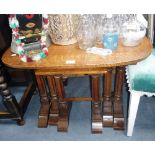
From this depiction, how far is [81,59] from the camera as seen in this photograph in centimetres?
109

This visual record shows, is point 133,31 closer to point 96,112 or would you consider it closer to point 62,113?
point 96,112

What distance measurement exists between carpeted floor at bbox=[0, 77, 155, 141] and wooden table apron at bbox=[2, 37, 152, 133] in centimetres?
5

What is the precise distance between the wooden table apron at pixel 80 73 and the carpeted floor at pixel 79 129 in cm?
5

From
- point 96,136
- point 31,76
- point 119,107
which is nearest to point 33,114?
point 31,76

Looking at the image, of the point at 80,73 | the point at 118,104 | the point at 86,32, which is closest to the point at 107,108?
the point at 118,104

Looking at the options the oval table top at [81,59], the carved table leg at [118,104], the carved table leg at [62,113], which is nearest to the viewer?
the oval table top at [81,59]

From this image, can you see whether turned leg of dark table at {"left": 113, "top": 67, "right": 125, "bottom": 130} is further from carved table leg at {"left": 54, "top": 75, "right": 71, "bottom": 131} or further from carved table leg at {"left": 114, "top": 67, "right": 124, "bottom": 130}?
carved table leg at {"left": 54, "top": 75, "right": 71, "bottom": 131}

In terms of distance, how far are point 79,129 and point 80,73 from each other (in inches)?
19.2

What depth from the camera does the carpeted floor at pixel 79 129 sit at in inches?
54.2

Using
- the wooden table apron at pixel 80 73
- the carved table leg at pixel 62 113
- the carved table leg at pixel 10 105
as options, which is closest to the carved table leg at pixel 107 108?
the wooden table apron at pixel 80 73

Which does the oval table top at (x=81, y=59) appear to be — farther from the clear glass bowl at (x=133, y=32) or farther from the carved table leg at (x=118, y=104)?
the carved table leg at (x=118, y=104)
